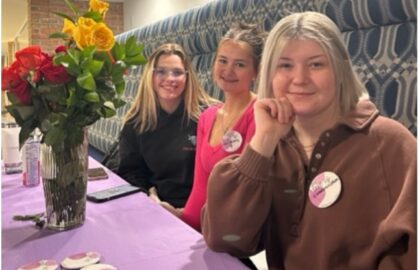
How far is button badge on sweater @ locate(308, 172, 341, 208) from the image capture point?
0.87 metres

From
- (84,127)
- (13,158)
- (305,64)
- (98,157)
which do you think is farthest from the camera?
(98,157)

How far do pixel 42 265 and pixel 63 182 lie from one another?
0.93ft

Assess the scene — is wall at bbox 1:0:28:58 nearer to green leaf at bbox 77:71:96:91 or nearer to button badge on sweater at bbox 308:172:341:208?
green leaf at bbox 77:71:96:91

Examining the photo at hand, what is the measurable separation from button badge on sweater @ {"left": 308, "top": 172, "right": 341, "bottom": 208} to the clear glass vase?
Answer: 0.61m

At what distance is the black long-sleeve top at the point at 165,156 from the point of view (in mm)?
1925

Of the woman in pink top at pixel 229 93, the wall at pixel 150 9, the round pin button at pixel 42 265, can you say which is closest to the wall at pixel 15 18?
the wall at pixel 150 9

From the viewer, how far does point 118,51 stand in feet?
3.51

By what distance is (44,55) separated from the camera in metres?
1.04

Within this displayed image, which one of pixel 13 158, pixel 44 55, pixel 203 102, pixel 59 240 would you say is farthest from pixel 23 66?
pixel 203 102

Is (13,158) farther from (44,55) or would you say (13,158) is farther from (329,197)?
(329,197)

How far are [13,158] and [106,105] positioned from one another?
0.97 m

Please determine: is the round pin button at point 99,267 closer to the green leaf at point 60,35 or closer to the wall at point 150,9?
the green leaf at point 60,35

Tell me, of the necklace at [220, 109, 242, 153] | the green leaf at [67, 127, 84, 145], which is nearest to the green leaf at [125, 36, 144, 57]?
the green leaf at [67, 127, 84, 145]

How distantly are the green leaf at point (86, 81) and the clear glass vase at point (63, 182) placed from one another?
181 mm
